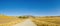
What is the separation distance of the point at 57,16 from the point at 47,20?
2.55ft

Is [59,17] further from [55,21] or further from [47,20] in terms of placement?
[47,20]

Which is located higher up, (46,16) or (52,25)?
(46,16)

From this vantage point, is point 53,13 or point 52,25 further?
point 53,13

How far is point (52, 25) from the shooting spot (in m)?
4.84

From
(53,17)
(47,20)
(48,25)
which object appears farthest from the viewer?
(47,20)

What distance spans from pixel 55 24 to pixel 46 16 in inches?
31.2

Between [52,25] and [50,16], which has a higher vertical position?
[50,16]

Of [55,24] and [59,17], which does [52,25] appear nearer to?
[55,24]

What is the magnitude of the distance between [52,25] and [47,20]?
0.99m

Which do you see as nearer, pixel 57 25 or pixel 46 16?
pixel 57 25

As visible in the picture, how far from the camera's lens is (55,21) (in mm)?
5195

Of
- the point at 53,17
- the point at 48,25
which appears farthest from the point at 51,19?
the point at 48,25

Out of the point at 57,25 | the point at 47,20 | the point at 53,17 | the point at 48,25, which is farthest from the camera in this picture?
the point at 47,20

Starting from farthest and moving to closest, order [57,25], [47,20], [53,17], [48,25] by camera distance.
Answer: [47,20], [53,17], [48,25], [57,25]
